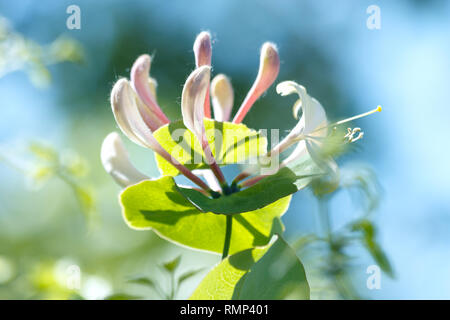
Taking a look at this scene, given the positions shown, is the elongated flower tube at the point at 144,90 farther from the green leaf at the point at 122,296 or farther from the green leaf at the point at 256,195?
the green leaf at the point at 122,296

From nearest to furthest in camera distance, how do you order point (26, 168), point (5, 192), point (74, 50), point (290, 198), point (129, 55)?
point (290, 198), point (26, 168), point (74, 50), point (5, 192), point (129, 55)

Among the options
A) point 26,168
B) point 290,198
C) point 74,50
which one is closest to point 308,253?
point 290,198

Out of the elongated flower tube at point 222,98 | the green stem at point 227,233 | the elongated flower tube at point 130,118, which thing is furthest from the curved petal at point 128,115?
the elongated flower tube at point 222,98

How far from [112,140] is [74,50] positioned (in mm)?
677

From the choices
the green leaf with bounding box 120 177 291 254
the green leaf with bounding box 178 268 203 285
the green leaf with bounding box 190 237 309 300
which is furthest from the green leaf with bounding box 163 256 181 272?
the green leaf with bounding box 190 237 309 300

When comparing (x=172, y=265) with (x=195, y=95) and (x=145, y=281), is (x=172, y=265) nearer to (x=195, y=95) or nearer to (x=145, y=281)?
(x=145, y=281)

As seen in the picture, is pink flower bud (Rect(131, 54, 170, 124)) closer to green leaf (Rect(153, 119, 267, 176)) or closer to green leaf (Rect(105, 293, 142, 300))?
green leaf (Rect(153, 119, 267, 176))

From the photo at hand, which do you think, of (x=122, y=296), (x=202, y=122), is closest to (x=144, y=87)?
(x=202, y=122)

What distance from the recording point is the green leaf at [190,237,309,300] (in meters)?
0.45

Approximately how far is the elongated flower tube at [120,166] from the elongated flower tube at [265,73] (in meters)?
0.14

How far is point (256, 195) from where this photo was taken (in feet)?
1.64
